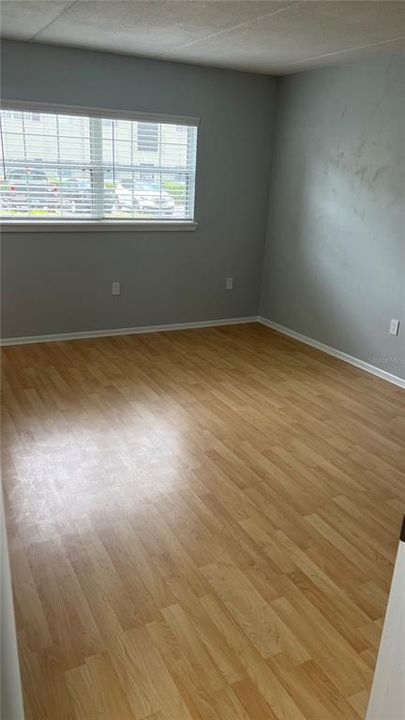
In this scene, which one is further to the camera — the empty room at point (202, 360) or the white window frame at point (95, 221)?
→ the white window frame at point (95, 221)

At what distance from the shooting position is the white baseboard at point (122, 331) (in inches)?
177

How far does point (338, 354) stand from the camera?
4.62 metres

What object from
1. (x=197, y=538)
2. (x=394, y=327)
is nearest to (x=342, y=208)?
(x=394, y=327)

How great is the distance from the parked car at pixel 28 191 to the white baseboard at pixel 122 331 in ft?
3.55

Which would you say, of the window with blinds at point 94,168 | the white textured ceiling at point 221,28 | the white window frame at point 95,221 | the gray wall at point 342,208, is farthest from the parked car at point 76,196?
the gray wall at point 342,208

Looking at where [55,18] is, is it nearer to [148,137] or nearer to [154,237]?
[148,137]

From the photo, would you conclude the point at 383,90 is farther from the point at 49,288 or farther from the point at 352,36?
the point at 49,288

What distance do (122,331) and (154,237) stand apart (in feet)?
2.99

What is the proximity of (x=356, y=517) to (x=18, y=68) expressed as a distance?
3789mm

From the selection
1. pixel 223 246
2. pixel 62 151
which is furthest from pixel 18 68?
pixel 223 246

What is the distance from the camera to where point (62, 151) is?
4.21 meters

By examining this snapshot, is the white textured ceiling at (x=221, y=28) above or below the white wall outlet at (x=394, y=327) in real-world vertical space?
above

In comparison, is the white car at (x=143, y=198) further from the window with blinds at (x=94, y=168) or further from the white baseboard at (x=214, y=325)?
the white baseboard at (x=214, y=325)

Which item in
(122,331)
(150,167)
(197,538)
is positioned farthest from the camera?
(122,331)
